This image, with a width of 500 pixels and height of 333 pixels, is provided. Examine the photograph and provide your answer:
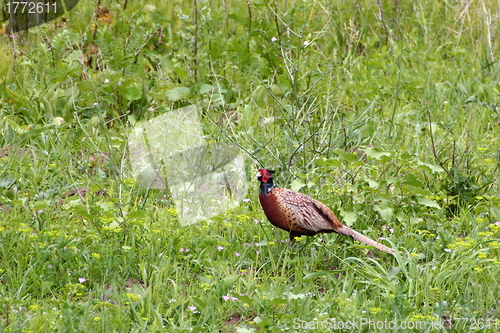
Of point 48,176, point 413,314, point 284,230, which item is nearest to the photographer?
point 413,314

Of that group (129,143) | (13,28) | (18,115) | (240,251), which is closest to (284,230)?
(240,251)

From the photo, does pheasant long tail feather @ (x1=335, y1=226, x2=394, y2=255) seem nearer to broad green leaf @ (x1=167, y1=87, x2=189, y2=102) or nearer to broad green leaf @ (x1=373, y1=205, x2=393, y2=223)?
broad green leaf @ (x1=373, y1=205, x2=393, y2=223)

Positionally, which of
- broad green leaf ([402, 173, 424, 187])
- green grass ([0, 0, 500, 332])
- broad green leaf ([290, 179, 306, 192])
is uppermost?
broad green leaf ([402, 173, 424, 187])

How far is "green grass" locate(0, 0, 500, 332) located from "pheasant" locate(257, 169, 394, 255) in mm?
98

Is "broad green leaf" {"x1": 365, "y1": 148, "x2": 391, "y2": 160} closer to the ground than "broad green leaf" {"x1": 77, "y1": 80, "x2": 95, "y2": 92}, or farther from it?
farther from it

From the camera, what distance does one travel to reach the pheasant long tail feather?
3962mm

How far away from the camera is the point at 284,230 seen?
429 centimetres

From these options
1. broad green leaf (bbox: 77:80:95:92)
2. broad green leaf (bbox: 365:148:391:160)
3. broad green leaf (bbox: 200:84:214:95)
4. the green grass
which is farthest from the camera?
broad green leaf (bbox: 200:84:214:95)

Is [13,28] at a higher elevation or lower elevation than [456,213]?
higher

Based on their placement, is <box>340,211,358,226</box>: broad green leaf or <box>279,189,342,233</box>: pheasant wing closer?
<box>279,189,342,233</box>: pheasant wing

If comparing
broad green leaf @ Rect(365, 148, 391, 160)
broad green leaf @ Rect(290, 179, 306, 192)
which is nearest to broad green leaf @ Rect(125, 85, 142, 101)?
broad green leaf @ Rect(290, 179, 306, 192)

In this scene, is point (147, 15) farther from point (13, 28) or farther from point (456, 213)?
point (456, 213)

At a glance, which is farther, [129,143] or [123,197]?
[129,143]

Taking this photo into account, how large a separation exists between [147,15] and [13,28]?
1.49 meters
